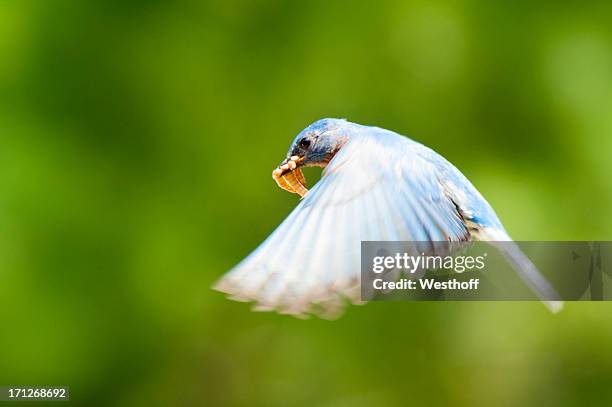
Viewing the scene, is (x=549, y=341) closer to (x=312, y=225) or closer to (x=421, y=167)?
(x=421, y=167)

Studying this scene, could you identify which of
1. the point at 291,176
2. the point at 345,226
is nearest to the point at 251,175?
the point at 291,176

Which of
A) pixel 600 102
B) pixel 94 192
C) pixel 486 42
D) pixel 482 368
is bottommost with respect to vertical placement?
pixel 482 368

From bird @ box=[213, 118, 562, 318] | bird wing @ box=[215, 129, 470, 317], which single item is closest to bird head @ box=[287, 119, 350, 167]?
bird @ box=[213, 118, 562, 318]

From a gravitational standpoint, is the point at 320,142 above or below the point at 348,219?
above

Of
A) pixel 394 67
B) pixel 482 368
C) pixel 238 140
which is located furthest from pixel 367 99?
pixel 482 368

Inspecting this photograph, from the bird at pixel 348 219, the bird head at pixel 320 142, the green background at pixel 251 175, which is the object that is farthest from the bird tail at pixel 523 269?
the green background at pixel 251 175

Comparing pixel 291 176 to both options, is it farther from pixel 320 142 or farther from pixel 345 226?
pixel 345 226

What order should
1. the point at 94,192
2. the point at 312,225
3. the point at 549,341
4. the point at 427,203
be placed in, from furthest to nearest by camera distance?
1. the point at 94,192
2. the point at 549,341
3. the point at 427,203
4. the point at 312,225
